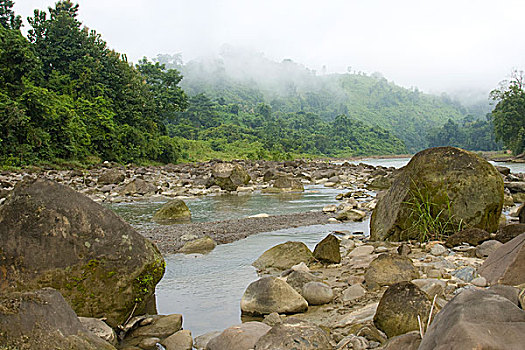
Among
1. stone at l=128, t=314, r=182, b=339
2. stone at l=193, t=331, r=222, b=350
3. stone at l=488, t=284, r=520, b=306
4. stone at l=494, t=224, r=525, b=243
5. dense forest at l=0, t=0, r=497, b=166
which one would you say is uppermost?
dense forest at l=0, t=0, r=497, b=166

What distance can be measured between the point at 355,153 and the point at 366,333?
76.9m

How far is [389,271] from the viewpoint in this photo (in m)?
3.87

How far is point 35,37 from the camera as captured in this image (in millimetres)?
32312

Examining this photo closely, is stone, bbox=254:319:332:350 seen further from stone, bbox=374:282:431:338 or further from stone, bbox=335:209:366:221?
stone, bbox=335:209:366:221

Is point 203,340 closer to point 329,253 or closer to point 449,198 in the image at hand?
point 329,253

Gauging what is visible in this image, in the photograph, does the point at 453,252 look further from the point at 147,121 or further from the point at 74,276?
the point at 147,121

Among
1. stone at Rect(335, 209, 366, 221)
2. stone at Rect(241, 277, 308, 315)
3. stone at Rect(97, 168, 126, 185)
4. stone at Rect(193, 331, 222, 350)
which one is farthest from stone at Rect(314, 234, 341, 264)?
stone at Rect(97, 168, 126, 185)

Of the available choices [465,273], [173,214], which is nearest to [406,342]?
[465,273]

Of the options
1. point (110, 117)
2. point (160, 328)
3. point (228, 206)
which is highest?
point (110, 117)

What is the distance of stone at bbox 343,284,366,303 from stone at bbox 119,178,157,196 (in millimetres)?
11617

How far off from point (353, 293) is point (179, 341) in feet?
5.16

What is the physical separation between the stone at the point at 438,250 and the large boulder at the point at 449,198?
646 millimetres

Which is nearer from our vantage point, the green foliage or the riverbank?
the green foliage

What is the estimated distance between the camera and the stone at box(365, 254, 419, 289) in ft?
12.5
